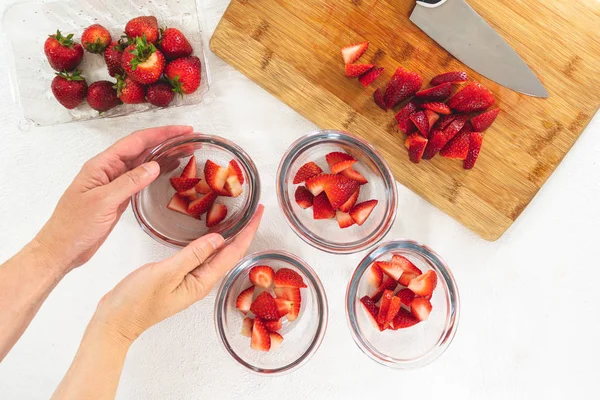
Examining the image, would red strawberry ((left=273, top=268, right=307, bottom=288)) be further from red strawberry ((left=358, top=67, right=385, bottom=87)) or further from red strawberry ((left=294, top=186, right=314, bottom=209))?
red strawberry ((left=358, top=67, right=385, bottom=87))

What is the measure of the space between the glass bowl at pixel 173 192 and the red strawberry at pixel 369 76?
0.34 meters

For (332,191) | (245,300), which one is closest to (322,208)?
(332,191)

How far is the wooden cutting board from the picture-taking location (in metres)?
1.18

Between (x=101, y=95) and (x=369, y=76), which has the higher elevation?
(x=369, y=76)

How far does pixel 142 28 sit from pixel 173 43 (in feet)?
0.27

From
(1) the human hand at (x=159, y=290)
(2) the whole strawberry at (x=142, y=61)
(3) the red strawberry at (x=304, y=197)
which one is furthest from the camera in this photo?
(3) the red strawberry at (x=304, y=197)

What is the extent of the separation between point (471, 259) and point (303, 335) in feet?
1.63

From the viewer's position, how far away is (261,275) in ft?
4.00

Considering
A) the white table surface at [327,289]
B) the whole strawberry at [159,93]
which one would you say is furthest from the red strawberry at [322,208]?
the whole strawberry at [159,93]

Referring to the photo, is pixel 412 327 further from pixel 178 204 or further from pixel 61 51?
pixel 61 51

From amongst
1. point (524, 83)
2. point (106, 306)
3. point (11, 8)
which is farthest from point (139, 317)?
point (524, 83)

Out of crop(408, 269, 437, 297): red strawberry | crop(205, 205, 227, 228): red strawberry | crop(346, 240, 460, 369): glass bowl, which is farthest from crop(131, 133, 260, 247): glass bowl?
crop(408, 269, 437, 297): red strawberry

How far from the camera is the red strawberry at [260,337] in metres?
1.19

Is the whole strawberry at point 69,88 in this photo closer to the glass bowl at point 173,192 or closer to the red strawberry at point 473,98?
the glass bowl at point 173,192
